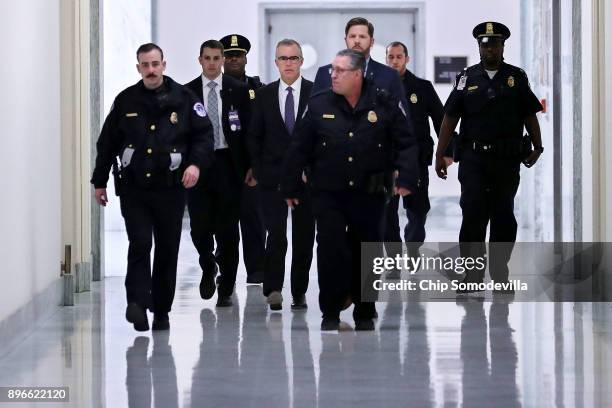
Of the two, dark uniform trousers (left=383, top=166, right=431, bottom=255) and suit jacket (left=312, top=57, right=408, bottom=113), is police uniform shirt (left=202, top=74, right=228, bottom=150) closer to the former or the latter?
suit jacket (left=312, top=57, right=408, bottom=113)

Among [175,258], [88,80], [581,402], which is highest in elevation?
[88,80]

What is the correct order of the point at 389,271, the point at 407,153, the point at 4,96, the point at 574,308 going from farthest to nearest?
the point at 389,271, the point at 574,308, the point at 407,153, the point at 4,96

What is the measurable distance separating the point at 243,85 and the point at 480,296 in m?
2.16

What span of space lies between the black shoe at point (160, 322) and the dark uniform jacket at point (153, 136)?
0.79 meters

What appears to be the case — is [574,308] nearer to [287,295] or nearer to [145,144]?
[287,295]

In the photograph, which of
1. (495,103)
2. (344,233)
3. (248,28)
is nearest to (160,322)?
(344,233)

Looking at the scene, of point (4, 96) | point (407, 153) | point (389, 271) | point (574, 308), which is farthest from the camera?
point (389, 271)

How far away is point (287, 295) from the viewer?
405 inches

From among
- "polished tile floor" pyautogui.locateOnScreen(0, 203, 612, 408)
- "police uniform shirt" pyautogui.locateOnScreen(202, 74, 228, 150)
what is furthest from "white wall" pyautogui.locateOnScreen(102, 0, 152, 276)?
"polished tile floor" pyautogui.locateOnScreen(0, 203, 612, 408)

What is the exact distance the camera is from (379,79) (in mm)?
8516

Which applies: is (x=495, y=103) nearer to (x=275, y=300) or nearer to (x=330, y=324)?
(x=275, y=300)

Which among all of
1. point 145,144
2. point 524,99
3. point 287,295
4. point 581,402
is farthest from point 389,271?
point 581,402

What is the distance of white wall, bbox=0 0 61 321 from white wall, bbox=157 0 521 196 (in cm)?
909

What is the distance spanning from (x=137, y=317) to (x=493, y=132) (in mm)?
2931
